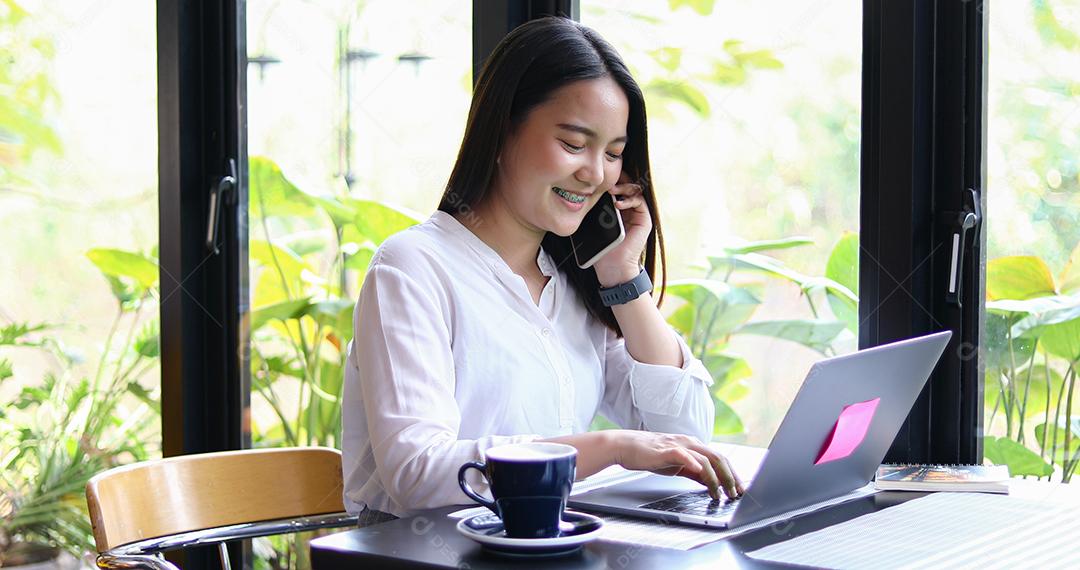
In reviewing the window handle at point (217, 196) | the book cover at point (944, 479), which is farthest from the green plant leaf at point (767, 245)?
the window handle at point (217, 196)

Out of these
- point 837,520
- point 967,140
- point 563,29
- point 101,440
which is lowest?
point 101,440

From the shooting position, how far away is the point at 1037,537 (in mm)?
1199

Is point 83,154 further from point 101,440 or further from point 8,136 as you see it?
point 101,440

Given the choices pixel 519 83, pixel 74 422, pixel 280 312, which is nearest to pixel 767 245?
pixel 519 83

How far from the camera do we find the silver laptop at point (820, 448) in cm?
121

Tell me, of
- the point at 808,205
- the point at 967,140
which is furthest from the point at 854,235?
the point at 967,140

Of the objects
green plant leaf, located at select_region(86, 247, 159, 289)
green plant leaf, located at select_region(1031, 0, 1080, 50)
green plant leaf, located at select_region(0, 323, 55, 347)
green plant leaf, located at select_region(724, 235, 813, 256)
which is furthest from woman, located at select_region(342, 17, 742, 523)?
green plant leaf, located at select_region(0, 323, 55, 347)

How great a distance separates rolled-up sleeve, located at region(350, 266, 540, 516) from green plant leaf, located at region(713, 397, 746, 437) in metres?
0.72

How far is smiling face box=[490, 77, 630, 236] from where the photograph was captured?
1699 mm

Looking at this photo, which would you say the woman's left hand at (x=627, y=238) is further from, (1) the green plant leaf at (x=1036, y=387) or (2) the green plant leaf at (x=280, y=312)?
(2) the green plant leaf at (x=280, y=312)

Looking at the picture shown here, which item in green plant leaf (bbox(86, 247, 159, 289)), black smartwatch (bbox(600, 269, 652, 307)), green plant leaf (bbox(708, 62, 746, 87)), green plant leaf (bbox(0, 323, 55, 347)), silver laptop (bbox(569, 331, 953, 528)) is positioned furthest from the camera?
green plant leaf (bbox(0, 323, 55, 347))

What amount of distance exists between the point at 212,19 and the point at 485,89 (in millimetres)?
1415

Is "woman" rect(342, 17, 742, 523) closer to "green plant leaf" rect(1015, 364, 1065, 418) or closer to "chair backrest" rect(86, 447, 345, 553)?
"chair backrest" rect(86, 447, 345, 553)

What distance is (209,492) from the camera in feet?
5.78
